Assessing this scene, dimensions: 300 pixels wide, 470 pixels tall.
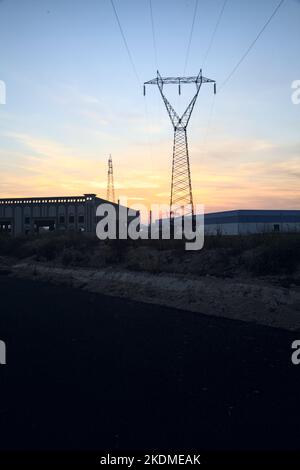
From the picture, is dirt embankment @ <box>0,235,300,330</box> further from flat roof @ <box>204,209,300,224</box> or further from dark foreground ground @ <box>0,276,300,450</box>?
flat roof @ <box>204,209,300,224</box>

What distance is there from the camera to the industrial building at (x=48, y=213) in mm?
86750

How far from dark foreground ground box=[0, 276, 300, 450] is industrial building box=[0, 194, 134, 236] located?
7367cm

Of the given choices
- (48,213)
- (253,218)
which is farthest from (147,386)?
(48,213)

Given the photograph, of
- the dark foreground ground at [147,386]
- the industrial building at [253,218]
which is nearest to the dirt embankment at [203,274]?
the dark foreground ground at [147,386]

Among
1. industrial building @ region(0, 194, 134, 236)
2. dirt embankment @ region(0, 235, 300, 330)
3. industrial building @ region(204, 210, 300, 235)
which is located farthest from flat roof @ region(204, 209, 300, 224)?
dirt embankment @ region(0, 235, 300, 330)

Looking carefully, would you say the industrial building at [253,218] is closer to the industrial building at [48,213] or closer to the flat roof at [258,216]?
the flat roof at [258,216]

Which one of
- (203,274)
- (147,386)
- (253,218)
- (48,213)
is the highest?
(48,213)

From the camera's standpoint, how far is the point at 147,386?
7.46 meters

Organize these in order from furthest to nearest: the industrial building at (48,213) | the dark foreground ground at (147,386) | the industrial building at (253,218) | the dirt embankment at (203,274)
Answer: the industrial building at (48,213)
the industrial building at (253,218)
the dirt embankment at (203,274)
the dark foreground ground at (147,386)

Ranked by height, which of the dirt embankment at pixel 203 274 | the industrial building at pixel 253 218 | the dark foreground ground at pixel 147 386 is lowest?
the dark foreground ground at pixel 147 386

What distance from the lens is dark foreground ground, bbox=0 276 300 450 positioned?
5609 millimetres

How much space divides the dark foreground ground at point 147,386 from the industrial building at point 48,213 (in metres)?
73.7

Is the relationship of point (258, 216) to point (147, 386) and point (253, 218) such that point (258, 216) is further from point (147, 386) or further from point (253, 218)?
point (147, 386)

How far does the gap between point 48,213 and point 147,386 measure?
83187 millimetres
